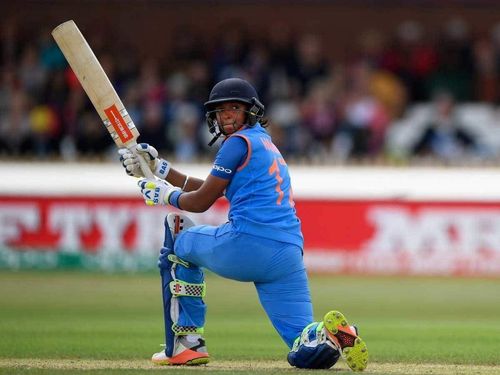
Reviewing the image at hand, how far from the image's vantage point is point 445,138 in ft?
54.5

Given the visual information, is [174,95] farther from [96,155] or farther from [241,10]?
[241,10]

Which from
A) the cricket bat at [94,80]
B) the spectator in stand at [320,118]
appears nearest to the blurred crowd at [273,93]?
the spectator in stand at [320,118]

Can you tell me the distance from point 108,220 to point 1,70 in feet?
10.7

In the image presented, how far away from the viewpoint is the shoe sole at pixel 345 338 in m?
6.83

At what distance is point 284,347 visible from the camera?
8836mm

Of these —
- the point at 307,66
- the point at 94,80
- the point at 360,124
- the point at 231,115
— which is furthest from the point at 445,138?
the point at 231,115

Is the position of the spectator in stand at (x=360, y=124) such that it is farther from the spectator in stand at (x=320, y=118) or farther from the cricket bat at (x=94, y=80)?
the cricket bat at (x=94, y=80)

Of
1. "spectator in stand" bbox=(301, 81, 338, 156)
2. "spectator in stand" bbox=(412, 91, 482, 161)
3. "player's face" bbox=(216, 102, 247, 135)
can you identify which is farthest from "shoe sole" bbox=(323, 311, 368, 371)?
"spectator in stand" bbox=(412, 91, 482, 161)

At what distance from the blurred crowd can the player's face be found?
8866 mm

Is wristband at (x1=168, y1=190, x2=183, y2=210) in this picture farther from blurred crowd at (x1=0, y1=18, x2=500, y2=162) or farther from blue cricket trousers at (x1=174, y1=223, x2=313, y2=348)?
blurred crowd at (x1=0, y1=18, x2=500, y2=162)

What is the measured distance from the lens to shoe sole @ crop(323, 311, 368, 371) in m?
6.83

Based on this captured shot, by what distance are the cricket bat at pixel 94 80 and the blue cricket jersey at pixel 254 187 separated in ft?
3.22

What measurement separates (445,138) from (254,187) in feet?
32.4

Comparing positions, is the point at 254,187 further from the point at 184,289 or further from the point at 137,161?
the point at 137,161
